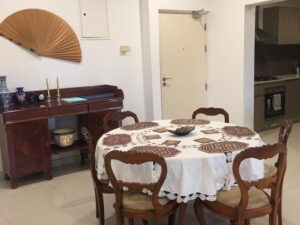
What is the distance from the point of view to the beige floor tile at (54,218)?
2.89 m

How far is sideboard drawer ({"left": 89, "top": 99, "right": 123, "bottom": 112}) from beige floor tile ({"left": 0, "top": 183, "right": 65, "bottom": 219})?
1.05 meters

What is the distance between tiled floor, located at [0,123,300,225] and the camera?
290 centimetres

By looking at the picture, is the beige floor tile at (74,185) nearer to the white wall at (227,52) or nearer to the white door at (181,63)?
the white wall at (227,52)

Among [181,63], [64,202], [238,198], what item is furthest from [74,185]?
[181,63]

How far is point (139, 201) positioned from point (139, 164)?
299 mm

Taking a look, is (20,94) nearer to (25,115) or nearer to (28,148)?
(25,115)

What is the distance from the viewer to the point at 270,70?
6516 mm

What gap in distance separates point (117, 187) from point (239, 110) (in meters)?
3.20

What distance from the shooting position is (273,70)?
6559mm

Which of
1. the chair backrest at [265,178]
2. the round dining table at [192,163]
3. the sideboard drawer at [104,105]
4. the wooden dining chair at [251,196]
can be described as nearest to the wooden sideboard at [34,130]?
the sideboard drawer at [104,105]

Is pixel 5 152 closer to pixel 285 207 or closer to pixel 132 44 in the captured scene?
pixel 132 44

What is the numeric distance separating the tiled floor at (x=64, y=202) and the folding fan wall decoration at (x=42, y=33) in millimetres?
1532

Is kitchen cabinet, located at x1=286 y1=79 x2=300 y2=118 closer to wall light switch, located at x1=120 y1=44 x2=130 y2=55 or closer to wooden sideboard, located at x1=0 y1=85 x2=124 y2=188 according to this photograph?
wall light switch, located at x1=120 y1=44 x2=130 y2=55

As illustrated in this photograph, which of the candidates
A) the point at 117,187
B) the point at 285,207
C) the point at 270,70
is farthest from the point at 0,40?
the point at 270,70
